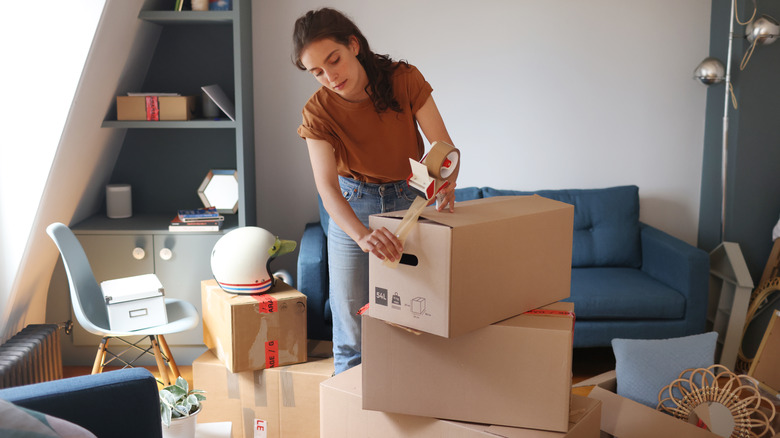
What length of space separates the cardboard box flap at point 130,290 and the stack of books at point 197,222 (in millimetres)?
351

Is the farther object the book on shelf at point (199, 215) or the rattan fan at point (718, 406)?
the book on shelf at point (199, 215)

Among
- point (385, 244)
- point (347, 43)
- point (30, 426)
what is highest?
point (347, 43)

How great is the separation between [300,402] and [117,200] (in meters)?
1.48

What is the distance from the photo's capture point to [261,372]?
8.02 ft

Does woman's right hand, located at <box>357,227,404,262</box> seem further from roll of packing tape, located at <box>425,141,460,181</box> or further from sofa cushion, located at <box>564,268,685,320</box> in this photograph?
sofa cushion, located at <box>564,268,685,320</box>

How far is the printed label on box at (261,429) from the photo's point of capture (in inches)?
95.1

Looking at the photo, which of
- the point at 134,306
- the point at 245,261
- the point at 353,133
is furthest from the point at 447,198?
the point at 134,306

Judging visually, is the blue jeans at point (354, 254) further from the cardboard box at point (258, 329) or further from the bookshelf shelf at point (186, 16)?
the bookshelf shelf at point (186, 16)

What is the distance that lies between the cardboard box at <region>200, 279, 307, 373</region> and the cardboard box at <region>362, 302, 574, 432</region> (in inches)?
38.0

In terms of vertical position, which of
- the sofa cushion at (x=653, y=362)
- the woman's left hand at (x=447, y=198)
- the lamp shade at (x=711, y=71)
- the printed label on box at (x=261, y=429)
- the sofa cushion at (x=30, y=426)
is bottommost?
the printed label on box at (x=261, y=429)

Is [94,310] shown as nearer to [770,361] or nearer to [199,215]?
[199,215]

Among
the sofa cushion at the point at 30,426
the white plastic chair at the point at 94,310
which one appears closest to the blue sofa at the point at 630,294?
the white plastic chair at the point at 94,310

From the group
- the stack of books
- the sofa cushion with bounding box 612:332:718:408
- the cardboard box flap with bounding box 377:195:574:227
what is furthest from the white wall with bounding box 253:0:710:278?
the cardboard box flap with bounding box 377:195:574:227

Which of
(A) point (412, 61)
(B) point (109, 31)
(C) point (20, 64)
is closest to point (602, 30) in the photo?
(A) point (412, 61)
